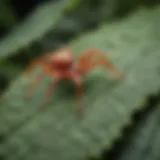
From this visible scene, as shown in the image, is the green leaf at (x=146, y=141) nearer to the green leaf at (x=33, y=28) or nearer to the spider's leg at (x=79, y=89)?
the spider's leg at (x=79, y=89)

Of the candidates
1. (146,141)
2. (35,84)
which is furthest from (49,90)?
(146,141)

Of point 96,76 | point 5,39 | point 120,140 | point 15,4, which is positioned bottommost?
point 120,140

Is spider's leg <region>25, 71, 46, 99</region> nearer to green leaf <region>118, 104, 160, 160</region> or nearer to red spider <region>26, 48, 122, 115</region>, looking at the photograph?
red spider <region>26, 48, 122, 115</region>

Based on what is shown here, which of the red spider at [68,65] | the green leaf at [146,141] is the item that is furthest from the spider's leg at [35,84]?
the green leaf at [146,141]

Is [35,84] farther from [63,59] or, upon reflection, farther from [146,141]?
[146,141]

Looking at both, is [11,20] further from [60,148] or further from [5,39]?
[60,148]

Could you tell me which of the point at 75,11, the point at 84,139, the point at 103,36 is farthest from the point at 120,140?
the point at 75,11

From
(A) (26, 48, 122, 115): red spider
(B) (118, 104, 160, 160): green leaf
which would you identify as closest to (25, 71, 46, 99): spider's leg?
(A) (26, 48, 122, 115): red spider
